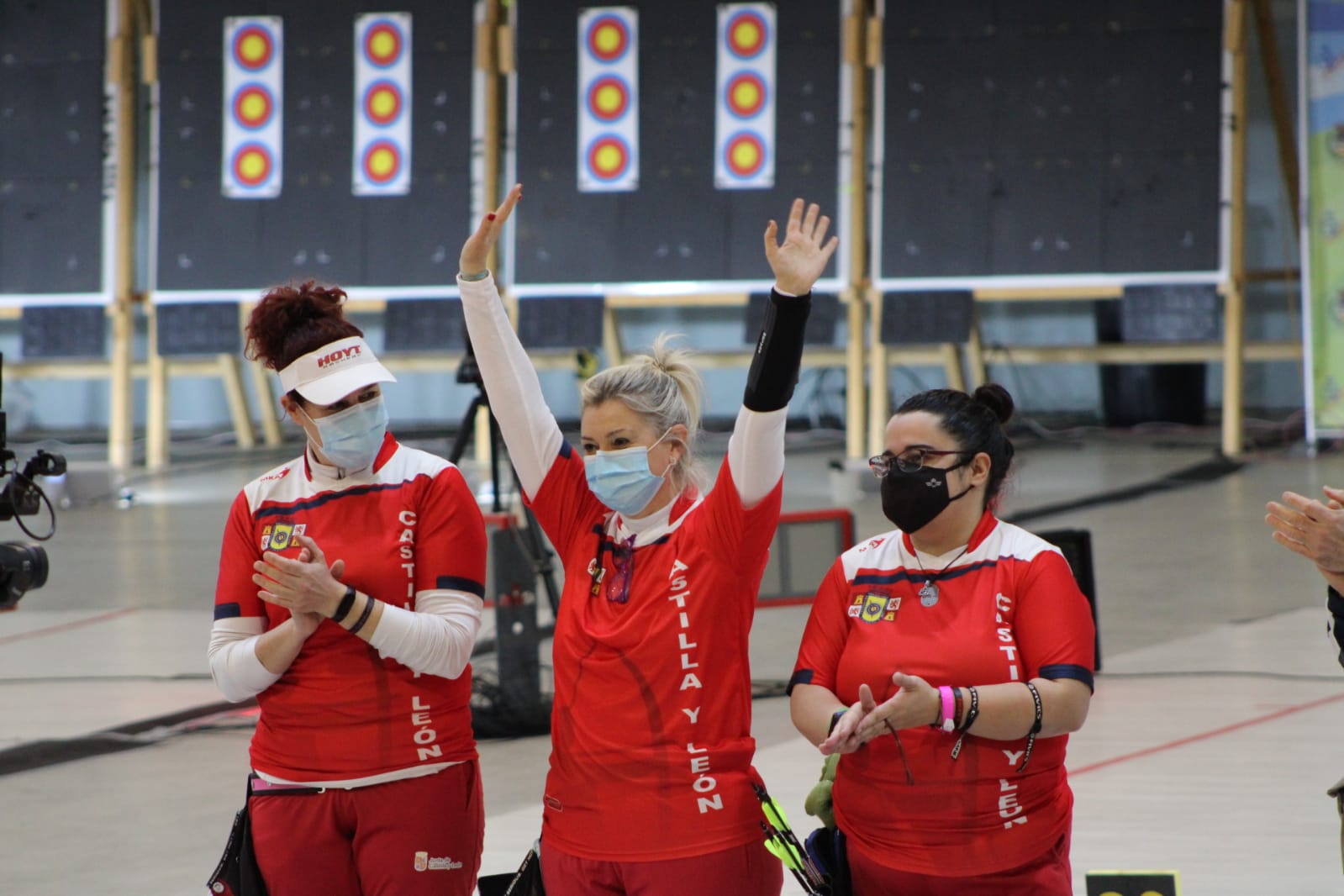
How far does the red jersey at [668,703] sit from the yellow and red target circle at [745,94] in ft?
22.7

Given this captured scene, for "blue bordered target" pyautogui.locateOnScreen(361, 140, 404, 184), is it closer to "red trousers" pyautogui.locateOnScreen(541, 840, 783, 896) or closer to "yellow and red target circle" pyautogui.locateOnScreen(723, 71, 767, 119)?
"yellow and red target circle" pyautogui.locateOnScreen(723, 71, 767, 119)

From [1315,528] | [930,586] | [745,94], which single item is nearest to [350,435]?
[930,586]

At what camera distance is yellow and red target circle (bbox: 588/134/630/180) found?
28.5 ft

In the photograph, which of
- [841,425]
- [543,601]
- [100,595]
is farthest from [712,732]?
[841,425]

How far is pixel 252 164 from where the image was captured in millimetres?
8891

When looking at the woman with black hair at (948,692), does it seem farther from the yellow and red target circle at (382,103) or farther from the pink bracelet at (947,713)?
the yellow and red target circle at (382,103)

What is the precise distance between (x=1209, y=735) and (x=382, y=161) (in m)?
6.33

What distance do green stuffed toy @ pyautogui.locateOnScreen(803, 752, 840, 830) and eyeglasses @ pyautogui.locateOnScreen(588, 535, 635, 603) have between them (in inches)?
13.6

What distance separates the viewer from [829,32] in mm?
8516

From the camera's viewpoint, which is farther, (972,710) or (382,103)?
(382,103)

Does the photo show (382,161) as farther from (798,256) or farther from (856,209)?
(798,256)

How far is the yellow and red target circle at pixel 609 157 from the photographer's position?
8688mm

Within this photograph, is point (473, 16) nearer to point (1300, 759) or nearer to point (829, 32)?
point (829, 32)

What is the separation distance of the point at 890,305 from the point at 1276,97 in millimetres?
2772
